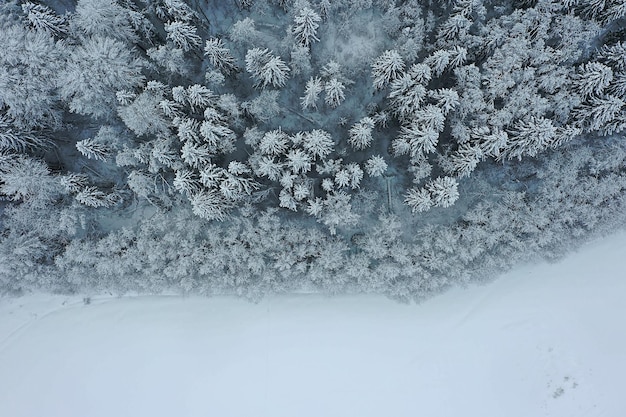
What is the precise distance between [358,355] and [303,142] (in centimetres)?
1792

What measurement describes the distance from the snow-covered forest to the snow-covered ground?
2.67 meters

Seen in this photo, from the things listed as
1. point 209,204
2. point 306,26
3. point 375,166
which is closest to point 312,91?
point 306,26

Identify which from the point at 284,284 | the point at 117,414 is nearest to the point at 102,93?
the point at 284,284

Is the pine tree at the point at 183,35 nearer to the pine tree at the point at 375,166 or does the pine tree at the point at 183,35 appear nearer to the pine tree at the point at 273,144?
the pine tree at the point at 273,144

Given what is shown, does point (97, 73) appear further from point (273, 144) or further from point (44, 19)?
point (273, 144)

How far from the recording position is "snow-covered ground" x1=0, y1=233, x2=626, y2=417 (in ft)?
99.0

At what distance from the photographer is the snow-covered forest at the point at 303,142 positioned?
26844mm

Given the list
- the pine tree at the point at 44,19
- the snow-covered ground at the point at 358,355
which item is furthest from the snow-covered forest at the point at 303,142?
the snow-covered ground at the point at 358,355

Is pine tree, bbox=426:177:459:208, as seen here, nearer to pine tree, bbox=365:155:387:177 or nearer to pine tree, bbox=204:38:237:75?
pine tree, bbox=365:155:387:177

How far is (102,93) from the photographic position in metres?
27.4

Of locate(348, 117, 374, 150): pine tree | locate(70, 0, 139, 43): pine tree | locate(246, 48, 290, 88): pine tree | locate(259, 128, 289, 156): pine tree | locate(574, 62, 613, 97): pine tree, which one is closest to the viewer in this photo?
locate(574, 62, 613, 97): pine tree

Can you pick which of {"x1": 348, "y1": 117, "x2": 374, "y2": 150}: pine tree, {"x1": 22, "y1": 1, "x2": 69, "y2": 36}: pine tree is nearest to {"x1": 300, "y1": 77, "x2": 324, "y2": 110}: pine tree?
{"x1": 348, "y1": 117, "x2": 374, "y2": 150}: pine tree

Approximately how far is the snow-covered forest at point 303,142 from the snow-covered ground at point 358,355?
2668 mm

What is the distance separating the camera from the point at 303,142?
2731 centimetres
